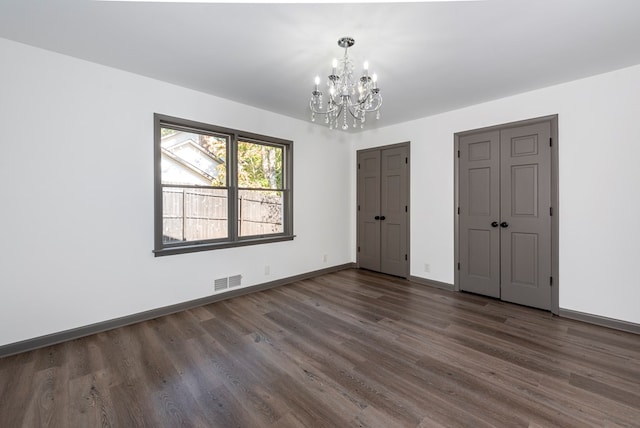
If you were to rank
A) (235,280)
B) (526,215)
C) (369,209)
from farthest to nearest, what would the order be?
(369,209), (235,280), (526,215)

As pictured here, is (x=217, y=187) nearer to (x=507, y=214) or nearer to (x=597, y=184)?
(x=507, y=214)

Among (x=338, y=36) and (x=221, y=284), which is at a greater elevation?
(x=338, y=36)

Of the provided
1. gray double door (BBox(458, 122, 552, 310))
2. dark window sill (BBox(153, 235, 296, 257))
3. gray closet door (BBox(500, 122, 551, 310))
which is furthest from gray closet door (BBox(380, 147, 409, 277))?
dark window sill (BBox(153, 235, 296, 257))

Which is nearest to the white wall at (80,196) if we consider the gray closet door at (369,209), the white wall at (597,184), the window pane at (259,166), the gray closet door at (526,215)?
the window pane at (259,166)

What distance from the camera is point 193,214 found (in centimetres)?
355

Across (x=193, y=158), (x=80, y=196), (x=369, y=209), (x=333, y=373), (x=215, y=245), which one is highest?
(x=193, y=158)

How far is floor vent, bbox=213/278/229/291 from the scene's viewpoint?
3.64 m

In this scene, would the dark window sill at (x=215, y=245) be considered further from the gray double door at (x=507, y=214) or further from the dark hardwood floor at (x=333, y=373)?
the gray double door at (x=507, y=214)

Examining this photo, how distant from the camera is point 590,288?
304 cm

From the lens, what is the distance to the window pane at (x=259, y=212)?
4027 millimetres

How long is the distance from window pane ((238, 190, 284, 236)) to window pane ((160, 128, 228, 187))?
442 mm

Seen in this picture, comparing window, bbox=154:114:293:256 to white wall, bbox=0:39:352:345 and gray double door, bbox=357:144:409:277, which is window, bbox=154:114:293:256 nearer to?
white wall, bbox=0:39:352:345

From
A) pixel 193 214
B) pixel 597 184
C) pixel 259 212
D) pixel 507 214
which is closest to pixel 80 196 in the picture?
pixel 193 214

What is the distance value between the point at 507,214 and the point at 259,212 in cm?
346
